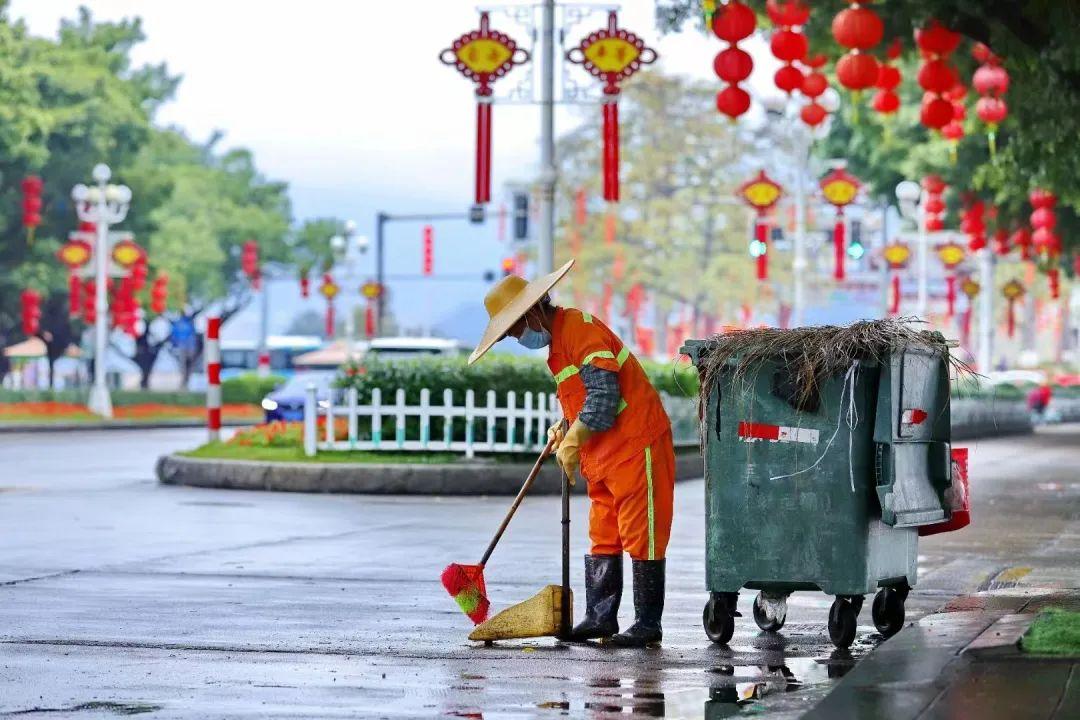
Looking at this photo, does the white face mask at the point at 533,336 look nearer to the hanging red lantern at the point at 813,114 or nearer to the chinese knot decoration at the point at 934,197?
the hanging red lantern at the point at 813,114

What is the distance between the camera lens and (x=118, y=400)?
177ft

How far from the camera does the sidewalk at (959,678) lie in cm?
672

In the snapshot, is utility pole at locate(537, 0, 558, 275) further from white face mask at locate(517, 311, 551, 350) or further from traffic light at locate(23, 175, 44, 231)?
traffic light at locate(23, 175, 44, 231)

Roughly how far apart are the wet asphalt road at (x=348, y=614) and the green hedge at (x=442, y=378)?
9.39 ft

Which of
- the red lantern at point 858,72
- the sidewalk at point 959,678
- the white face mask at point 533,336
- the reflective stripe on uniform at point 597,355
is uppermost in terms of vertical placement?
the red lantern at point 858,72

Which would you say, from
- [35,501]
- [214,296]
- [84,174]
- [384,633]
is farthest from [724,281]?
[384,633]

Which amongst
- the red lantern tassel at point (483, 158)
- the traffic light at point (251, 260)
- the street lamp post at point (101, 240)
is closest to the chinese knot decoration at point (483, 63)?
the red lantern tassel at point (483, 158)

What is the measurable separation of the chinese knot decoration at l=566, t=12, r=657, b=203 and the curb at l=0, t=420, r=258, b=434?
20176mm

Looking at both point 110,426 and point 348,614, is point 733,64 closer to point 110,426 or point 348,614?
point 348,614

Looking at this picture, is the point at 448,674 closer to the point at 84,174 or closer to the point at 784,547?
the point at 784,547

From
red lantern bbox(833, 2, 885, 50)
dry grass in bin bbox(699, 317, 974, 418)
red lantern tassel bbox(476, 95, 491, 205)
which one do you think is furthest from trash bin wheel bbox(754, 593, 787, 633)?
red lantern tassel bbox(476, 95, 491, 205)

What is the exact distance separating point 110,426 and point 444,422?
24018mm

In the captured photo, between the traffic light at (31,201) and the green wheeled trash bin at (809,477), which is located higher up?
the traffic light at (31,201)

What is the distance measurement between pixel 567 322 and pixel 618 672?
1732 millimetres
